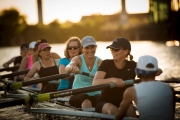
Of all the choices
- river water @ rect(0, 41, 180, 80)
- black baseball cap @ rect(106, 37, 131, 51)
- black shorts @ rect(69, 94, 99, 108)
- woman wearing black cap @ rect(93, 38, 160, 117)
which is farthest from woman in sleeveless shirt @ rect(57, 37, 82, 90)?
river water @ rect(0, 41, 180, 80)

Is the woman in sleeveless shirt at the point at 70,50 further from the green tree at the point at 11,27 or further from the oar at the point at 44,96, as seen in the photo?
the green tree at the point at 11,27

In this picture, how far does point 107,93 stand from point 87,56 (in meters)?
1.22

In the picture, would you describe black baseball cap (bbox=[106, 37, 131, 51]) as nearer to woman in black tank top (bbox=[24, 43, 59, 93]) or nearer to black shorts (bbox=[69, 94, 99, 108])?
black shorts (bbox=[69, 94, 99, 108])

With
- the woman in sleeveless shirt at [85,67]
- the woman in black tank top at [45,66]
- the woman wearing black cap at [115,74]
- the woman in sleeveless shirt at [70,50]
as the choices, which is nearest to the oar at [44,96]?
the woman wearing black cap at [115,74]

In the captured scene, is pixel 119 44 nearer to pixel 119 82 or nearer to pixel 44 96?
pixel 119 82

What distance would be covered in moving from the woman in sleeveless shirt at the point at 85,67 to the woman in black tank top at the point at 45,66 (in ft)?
5.89

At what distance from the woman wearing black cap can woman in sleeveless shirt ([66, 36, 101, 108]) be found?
0.92 meters

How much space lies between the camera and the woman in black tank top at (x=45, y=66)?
377 inches

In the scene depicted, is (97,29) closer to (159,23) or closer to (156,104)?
(159,23)

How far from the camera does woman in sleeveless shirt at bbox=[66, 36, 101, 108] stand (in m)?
7.60

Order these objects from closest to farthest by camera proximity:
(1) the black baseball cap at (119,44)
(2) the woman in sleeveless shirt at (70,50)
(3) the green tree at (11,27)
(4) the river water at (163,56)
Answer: (1) the black baseball cap at (119,44) < (2) the woman in sleeveless shirt at (70,50) < (4) the river water at (163,56) < (3) the green tree at (11,27)

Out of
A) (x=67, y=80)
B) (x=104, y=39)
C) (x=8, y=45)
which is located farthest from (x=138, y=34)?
(x=67, y=80)

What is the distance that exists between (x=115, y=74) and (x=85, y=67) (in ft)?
4.49

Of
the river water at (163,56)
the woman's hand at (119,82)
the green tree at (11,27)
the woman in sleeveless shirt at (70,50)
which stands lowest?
the river water at (163,56)
